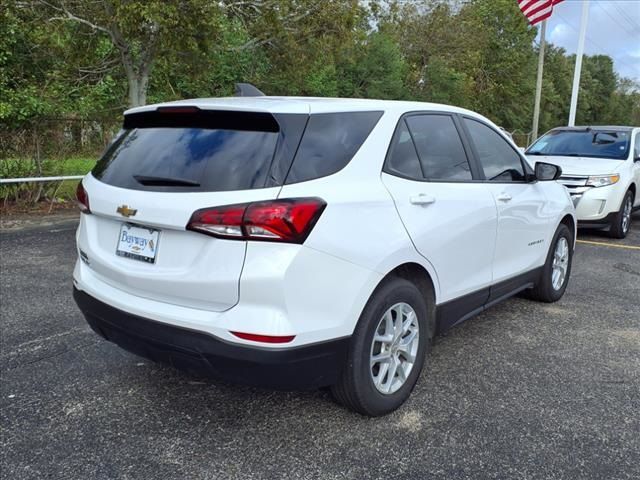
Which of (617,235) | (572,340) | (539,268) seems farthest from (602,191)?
(572,340)

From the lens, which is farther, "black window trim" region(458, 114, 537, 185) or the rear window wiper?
"black window trim" region(458, 114, 537, 185)

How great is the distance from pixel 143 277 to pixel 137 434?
84 cm

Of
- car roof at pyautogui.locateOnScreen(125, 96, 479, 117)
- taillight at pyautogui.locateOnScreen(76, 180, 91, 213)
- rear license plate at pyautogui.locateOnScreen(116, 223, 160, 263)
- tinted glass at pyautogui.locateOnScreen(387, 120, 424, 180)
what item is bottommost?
rear license plate at pyautogui.locateOnScreen(116, 223, 160, 263)

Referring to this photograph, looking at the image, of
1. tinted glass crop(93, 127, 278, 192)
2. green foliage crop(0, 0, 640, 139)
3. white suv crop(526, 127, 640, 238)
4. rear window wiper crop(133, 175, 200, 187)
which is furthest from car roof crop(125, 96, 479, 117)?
green foliage crop(0, 0, 640, 139)

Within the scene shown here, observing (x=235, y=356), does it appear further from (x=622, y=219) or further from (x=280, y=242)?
(x=622, y=219)

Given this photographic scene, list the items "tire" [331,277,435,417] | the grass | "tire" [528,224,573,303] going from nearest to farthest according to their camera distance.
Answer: "tire" [331,277,435,417] < "tire" [528,224,573,303] < the grass

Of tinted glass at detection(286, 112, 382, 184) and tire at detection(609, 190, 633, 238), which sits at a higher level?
tinted glass at detection(286, 112, 382, 184)

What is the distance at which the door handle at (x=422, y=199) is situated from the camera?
3.04m

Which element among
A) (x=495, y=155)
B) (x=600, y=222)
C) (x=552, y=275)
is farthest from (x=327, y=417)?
(x=600, y=222)

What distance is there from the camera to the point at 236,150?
8.48 feet

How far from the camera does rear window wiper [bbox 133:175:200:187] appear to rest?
2580 millimetres

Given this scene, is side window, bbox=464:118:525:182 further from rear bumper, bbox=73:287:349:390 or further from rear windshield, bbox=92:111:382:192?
rear bumper, bbox=73:287:349:390

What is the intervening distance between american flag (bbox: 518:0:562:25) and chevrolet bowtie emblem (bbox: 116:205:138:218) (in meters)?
15.7

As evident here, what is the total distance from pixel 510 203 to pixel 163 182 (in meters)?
A: 2.54
